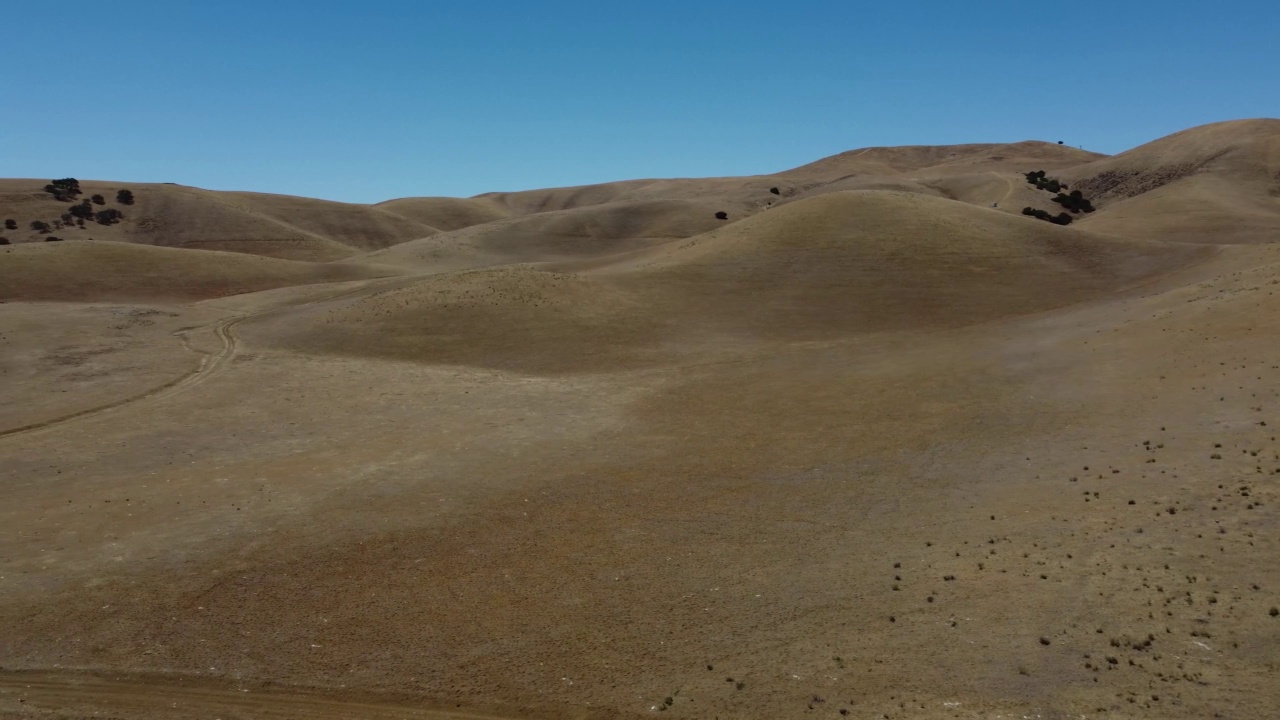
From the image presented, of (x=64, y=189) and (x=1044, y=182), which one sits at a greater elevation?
(x=64, y=189)

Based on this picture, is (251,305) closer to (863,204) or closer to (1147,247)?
(863,204)

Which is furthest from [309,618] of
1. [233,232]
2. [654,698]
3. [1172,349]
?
[233,232]

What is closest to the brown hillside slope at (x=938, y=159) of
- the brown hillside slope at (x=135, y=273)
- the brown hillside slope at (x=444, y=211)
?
the brown hillside slope at (x=444, y=211)

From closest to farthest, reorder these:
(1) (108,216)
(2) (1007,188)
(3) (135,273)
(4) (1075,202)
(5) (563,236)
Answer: (3) (135,273) < (4) (1075,202) < (5) (563,236) < (2) (1007,188) < (1) (108,216)

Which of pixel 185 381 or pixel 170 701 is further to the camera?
pixel 185 381

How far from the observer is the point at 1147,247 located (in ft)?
173

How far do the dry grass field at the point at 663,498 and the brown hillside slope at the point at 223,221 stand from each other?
2687 inches

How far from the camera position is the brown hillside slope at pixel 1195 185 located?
69375 mm

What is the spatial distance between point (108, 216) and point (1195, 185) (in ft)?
452

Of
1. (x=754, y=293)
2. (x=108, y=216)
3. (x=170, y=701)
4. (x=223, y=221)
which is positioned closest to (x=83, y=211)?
(x=108, y=216)

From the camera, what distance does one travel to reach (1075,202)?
3701 inches

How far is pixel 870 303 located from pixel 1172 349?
18.6 m

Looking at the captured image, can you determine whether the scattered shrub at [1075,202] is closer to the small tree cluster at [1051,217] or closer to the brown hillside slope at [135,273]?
the small tree cluster at [1051,217]

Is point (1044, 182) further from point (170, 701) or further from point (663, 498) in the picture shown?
point (170, 701)
